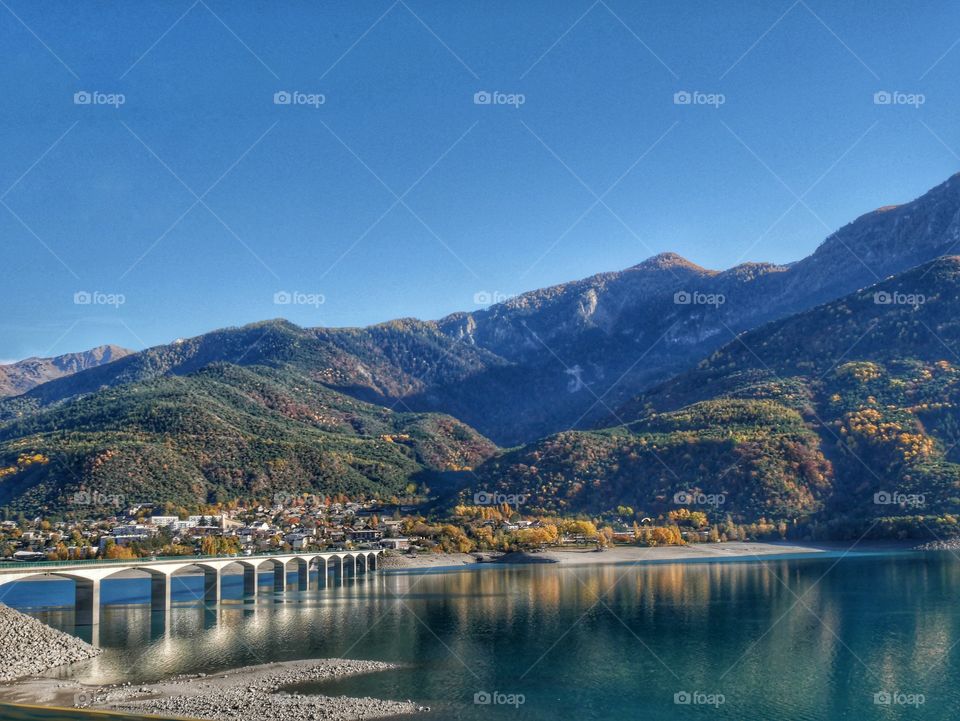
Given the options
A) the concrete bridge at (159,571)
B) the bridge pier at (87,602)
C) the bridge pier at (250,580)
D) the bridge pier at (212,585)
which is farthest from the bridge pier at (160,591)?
the bridge pier at (250,580)

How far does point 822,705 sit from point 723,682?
5.33 metres

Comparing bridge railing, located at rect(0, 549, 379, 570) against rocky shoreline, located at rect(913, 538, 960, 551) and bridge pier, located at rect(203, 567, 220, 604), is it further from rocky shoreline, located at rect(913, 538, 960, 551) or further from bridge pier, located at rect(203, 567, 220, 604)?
rocky shoreline, located at rect(913, 538, 960, 551)

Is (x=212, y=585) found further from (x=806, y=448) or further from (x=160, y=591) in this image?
(x=806, y=448)

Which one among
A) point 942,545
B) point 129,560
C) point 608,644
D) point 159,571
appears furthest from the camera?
point 942,545

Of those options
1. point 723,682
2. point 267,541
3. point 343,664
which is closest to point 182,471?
point 267,541

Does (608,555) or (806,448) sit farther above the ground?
(806,448)

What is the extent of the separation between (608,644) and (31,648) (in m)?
31.7

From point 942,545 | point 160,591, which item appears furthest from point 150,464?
point 942,545

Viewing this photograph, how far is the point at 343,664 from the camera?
4509cm

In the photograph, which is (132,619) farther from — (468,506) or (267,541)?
(468,506)

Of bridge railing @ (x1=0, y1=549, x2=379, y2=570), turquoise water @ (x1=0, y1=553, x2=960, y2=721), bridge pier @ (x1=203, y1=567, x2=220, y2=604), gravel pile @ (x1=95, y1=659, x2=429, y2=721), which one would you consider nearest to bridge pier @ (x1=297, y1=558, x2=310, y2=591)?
bridge railing @ (x1=0, y1=549, x2=379, y2=570)

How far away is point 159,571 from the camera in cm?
7381

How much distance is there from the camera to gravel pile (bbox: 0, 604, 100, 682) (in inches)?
1710

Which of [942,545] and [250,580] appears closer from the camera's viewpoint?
[250,580]
